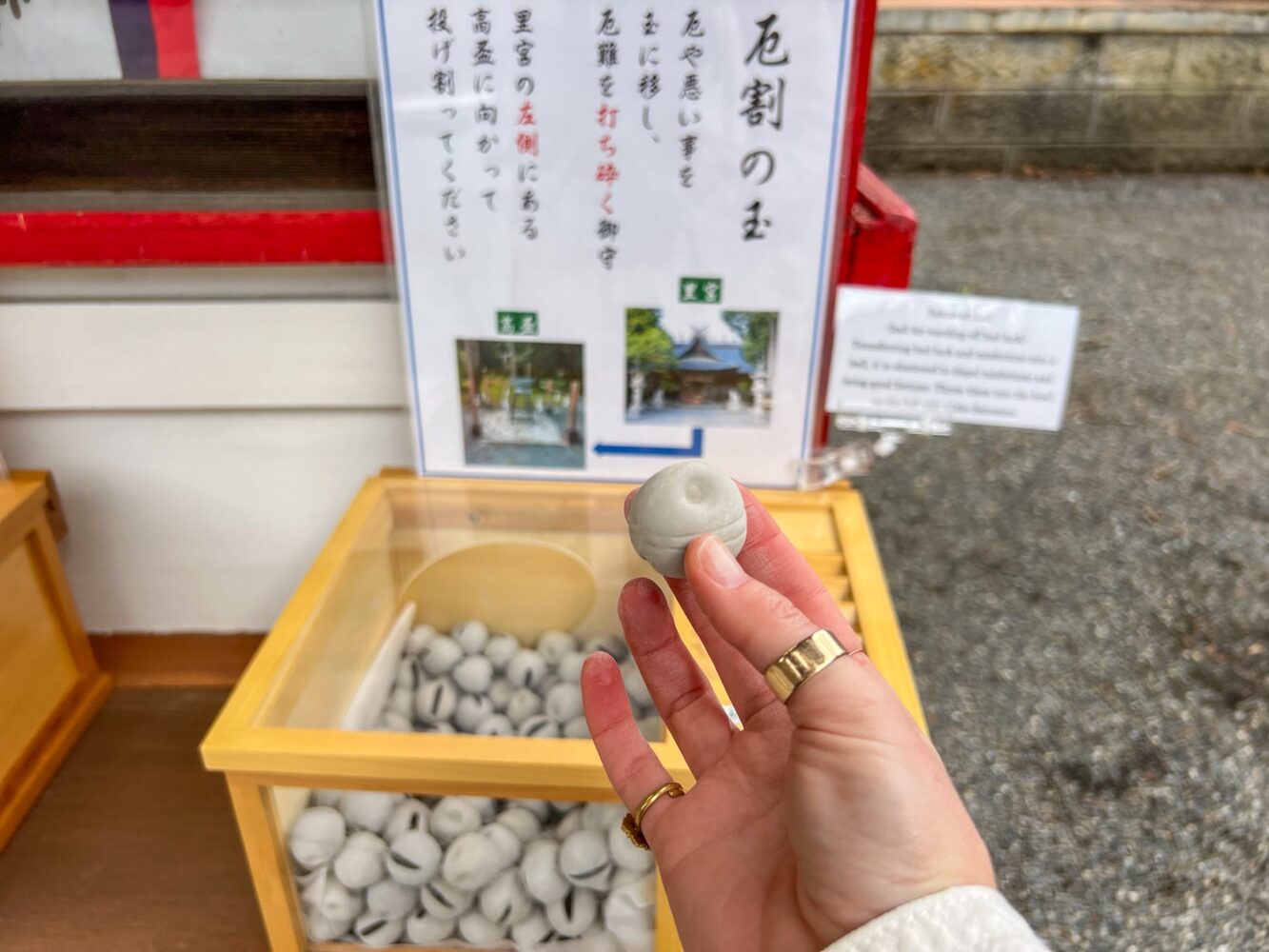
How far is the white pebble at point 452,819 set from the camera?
0.95 metres

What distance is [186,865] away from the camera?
1.22 metres

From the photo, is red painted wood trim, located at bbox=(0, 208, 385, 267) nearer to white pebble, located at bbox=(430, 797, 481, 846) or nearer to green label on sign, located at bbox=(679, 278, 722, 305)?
green label on sign, located at bbox=(679, 278, 722, 305)

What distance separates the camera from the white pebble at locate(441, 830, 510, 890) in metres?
0.95

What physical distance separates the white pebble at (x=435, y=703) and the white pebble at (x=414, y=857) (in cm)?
21

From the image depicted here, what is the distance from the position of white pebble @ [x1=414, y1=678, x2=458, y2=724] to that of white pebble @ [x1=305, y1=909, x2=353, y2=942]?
0.25 m

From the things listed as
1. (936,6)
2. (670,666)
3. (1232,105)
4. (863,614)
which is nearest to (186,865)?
(670,666)

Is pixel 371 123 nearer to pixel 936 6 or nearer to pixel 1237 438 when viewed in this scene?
pixel 1237 438

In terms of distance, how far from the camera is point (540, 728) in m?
1.12

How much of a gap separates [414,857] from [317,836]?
0.11 meters

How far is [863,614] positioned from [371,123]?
83cm

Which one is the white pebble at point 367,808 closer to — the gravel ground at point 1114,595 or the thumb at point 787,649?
the thumb at point 787,649

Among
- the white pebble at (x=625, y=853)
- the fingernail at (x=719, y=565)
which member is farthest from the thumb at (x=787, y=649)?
the white pebble at (x=625, y=853)

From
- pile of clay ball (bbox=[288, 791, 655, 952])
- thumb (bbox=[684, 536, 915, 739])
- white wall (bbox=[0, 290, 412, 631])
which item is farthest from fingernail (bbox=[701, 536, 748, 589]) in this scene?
white wall (bbox=[0, 290, 412, 631])

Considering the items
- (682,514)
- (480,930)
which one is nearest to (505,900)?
(480,930)
